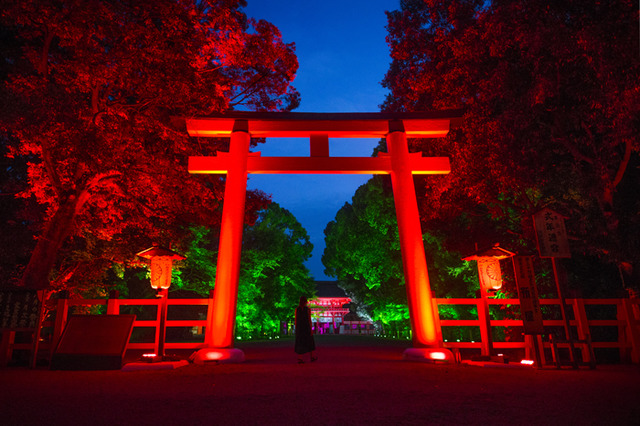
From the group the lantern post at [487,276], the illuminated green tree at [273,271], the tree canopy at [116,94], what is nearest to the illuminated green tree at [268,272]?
the illuminated green tree at [273,271]

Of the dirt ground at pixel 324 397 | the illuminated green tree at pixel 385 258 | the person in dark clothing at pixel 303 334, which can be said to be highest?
the illuminated green tree at pixel 385 258

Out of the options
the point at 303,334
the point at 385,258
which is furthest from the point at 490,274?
the point at 385,258

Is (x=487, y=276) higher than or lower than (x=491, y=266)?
lower

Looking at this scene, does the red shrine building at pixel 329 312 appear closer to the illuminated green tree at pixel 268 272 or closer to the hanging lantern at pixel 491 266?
the illuminated green tree at pixel 268 272

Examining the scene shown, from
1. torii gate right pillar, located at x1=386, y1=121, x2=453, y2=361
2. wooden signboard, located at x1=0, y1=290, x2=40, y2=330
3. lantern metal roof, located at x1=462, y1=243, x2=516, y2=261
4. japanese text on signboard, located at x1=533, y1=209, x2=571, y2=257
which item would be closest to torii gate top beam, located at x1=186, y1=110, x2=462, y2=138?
torii gate right pillar, located at x1=386, y1=121, x2=453, y2=361

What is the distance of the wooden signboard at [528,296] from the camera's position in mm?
6332

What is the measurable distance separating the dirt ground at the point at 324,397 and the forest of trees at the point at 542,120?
3.89 meters

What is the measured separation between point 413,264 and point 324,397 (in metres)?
4.53

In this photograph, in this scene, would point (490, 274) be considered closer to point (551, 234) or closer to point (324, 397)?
point (551, 234)

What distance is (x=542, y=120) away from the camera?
8.38 metres

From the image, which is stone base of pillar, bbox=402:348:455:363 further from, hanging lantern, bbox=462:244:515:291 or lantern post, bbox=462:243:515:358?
hanging lantern, bbox=462:244:515:291

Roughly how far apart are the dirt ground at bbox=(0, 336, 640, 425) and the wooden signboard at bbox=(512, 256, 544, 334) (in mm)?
780

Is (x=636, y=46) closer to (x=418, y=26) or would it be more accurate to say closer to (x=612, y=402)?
(x=612, y=402)

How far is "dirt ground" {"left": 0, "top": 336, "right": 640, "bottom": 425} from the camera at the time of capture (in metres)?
2.98
